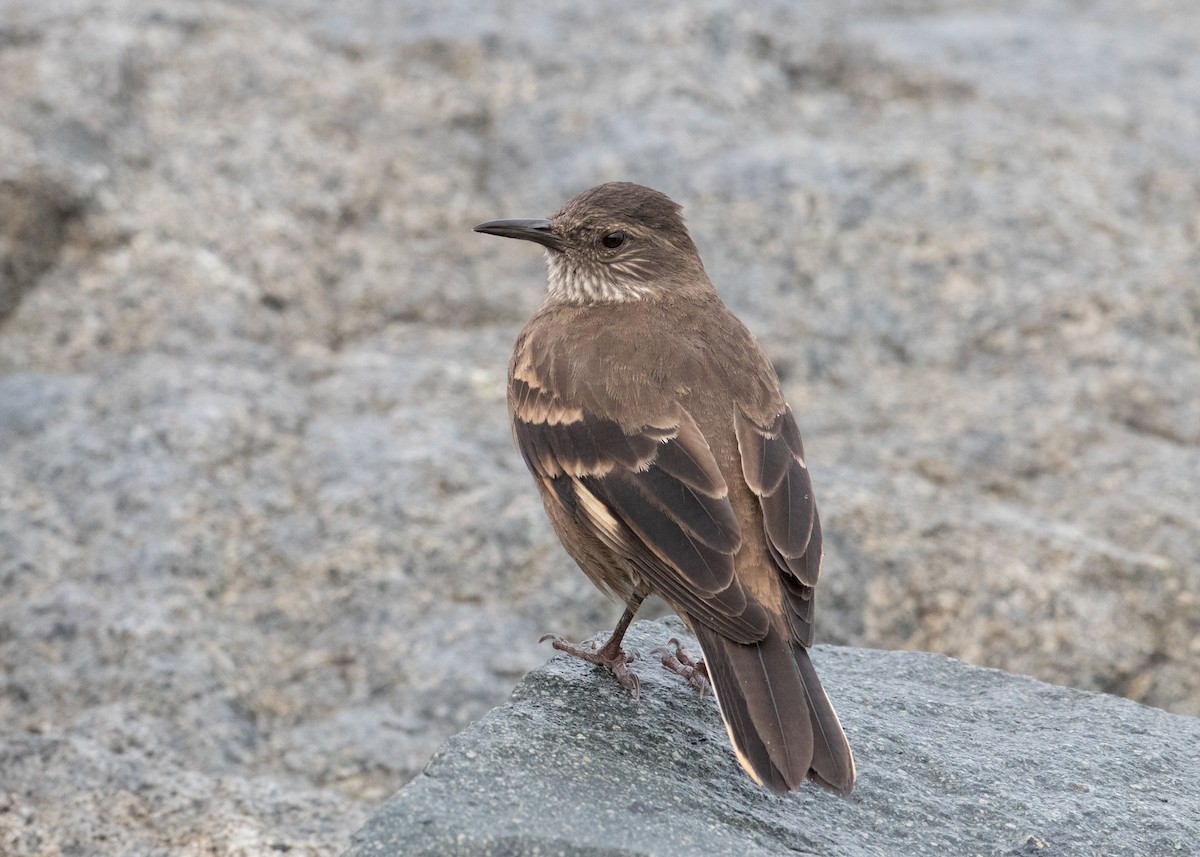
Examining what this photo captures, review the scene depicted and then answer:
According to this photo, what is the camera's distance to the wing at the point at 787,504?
4941mm

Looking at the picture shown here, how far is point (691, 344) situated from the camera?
573cm

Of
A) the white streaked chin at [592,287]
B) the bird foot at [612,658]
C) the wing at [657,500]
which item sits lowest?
the bird foot at [612,658]

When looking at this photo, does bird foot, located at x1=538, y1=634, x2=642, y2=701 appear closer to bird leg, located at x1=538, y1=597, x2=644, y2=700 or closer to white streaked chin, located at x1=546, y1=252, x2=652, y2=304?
bird leg, located at x1=538, y1=597, x2=644, y2=700

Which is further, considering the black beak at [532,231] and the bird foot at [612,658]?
the black beak at [532,231]

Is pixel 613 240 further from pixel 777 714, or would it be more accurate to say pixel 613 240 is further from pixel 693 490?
pixel 777 714

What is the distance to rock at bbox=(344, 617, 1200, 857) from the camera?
12.7 ft

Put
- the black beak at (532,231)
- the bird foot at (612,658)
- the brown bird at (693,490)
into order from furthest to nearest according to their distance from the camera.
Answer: the black beak at (532,231) < the bird foot at (612,658) < the brown bird at (693,490)

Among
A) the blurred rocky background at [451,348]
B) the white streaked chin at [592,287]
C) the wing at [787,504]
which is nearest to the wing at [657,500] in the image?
the wing at [787,504]

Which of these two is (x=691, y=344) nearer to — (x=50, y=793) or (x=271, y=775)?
(x=271, y=775)

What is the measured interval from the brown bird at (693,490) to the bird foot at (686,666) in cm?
2

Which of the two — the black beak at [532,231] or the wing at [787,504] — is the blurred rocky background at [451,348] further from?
the wing at [787,504]

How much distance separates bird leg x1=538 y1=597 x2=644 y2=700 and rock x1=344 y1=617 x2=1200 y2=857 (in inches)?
1.8

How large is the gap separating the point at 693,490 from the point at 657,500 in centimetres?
13

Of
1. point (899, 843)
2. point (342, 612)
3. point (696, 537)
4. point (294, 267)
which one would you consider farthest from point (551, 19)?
point (899, 843)
